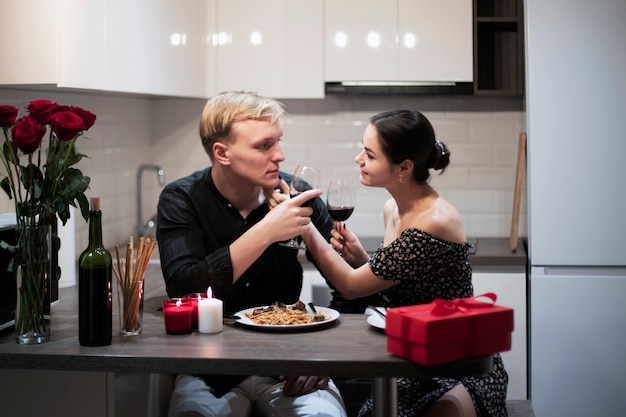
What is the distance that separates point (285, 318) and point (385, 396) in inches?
13.5

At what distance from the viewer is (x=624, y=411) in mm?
3875

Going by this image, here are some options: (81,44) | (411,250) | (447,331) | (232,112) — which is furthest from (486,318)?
(81,44)

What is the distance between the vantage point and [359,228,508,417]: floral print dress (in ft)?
8.32

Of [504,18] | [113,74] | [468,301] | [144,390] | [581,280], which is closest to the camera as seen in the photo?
[468,301]

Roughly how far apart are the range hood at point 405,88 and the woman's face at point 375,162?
60.3 inches

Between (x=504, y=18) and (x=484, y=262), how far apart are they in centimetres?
119

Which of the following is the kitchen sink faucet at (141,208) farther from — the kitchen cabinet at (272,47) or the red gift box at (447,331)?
the red gift box at (447,331)

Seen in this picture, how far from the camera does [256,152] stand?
280cm

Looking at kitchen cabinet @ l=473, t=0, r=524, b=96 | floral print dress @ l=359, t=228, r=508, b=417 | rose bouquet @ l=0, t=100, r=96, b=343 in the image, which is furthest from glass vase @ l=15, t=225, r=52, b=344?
kitchen cabinet @ l=473, t=0, r=524, b=96

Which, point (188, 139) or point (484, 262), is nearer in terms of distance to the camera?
point (484, 262)

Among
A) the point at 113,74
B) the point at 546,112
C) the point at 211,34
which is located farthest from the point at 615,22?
the point at 113,74

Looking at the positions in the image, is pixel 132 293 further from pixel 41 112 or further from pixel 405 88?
pixel 405 88

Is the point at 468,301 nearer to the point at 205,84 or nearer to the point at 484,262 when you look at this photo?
the point at 484,262

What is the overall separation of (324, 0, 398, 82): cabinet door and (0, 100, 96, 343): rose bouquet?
2.23 meters
